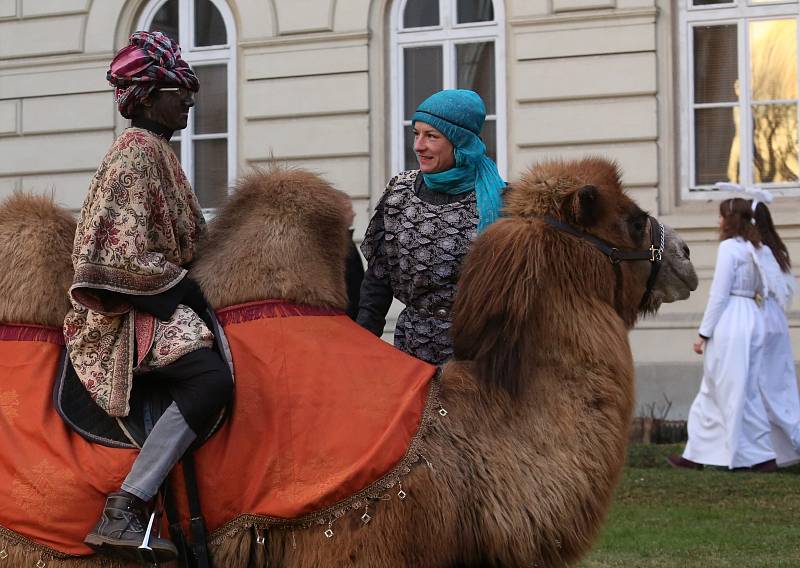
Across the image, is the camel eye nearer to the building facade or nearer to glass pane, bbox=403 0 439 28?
the building facade

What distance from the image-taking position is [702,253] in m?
13.1

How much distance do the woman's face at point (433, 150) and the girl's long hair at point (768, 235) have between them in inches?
266

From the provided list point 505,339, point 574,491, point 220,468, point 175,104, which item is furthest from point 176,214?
point 574,491

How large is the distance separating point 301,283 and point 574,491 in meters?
1.11

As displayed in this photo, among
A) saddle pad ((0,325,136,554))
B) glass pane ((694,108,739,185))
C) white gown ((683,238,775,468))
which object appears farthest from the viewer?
glass pane ((694,108,739,185))

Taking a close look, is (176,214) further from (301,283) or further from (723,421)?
(723,421)

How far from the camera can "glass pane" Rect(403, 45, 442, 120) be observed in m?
14.5

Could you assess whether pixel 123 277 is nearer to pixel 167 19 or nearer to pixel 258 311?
pixel 258 311

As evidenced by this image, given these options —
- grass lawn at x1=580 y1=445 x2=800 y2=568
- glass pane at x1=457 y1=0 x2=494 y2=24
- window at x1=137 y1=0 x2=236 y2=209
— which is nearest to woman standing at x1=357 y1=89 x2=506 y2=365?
grass lawn at x1=580 y1=445 x2=800 y2=568

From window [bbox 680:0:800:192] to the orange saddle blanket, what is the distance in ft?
32.8

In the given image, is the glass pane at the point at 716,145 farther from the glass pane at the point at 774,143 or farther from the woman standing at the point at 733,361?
the woman standing at the point at 733,361

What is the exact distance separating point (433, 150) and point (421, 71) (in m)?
9.89

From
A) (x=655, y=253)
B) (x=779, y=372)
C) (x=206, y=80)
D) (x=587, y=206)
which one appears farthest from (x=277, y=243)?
(x=206, y=80)

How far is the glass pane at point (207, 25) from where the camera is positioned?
15.2m
